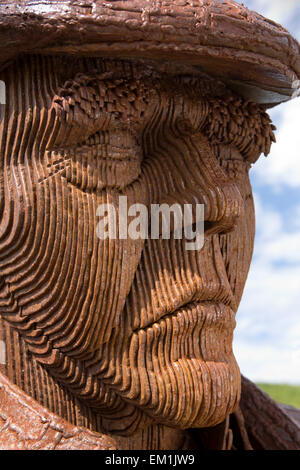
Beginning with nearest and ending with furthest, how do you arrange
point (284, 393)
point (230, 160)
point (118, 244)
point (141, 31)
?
point (141, 31)
point (118, 244)
point (230, 160)
point (284, 393)

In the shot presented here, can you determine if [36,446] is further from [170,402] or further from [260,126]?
[260,126]

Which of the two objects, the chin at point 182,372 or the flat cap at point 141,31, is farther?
the chin at point 182,372

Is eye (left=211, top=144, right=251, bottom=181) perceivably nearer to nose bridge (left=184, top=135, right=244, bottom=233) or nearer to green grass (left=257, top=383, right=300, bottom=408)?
nose bridge (left=184, top=135, right=244, bottom=233)

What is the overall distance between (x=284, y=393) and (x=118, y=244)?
9.19 feet

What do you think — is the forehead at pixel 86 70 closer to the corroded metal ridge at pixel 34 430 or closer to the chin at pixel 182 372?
the chin at pixel 182 372

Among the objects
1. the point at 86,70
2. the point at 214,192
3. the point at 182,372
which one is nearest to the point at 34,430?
the point at 182,372

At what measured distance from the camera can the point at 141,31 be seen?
141cm

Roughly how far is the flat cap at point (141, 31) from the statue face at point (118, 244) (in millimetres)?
91

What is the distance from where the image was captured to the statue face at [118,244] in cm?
149

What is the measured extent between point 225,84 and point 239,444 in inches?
41.1

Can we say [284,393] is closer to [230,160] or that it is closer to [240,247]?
[240,247]

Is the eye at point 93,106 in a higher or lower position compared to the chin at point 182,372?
higher

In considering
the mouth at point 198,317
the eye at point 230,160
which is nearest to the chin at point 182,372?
the mouth at point 198,317
